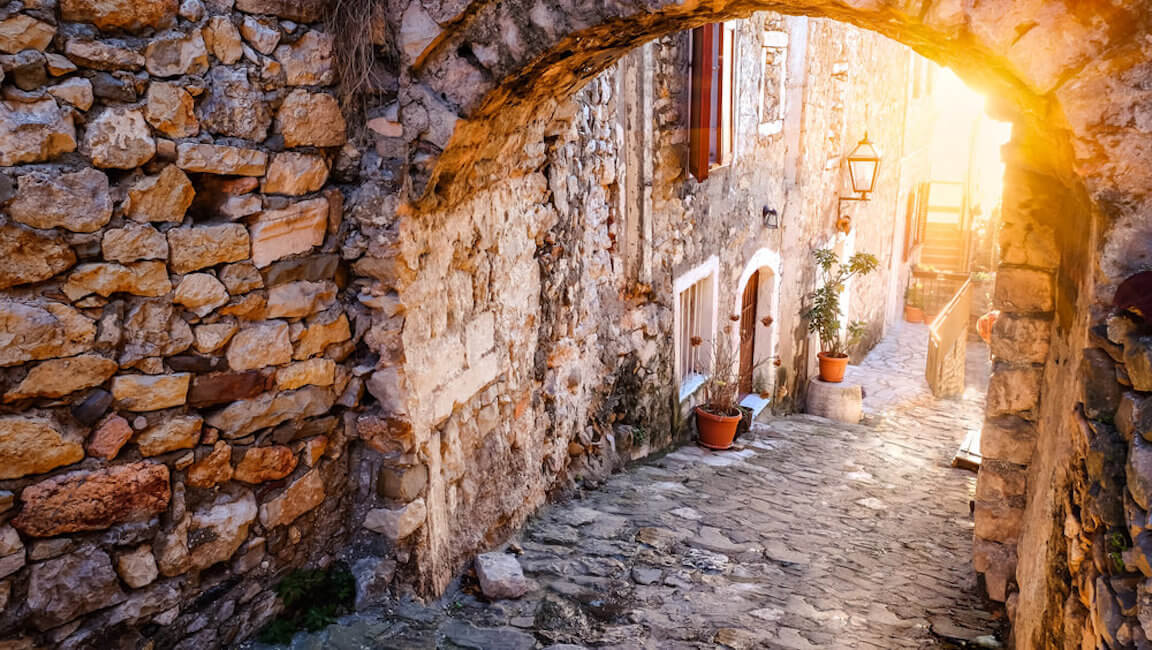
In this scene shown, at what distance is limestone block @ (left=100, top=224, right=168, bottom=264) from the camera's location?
2.47m

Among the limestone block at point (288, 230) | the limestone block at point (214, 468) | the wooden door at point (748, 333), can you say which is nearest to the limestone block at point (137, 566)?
the limestone block at point (214, 468)

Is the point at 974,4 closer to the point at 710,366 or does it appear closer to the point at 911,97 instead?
Answer: the point at 710,366

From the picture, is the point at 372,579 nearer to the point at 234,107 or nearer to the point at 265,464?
the point at 265,464

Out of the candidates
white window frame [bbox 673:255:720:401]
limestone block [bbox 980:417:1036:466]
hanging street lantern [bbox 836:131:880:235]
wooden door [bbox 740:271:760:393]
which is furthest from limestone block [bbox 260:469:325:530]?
hanging street lantern [bbox 836:131:880:235]

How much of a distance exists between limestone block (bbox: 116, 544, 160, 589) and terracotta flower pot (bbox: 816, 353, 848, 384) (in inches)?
326

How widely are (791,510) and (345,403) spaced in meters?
3.28

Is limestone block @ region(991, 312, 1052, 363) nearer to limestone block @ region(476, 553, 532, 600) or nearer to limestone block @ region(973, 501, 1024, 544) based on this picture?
limestone block @ region(973, 501, 1024, 544)

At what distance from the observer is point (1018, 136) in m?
3.50

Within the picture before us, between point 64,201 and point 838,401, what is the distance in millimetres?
8713

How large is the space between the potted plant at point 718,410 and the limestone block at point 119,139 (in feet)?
16.9

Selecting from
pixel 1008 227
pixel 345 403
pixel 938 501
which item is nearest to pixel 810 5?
pixel 1008 227

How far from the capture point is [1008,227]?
11.6ft

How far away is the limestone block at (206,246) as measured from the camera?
2633 mm

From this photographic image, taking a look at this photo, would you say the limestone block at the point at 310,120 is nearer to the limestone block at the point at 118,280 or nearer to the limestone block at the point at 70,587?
the limestone block at the point at 118,280
